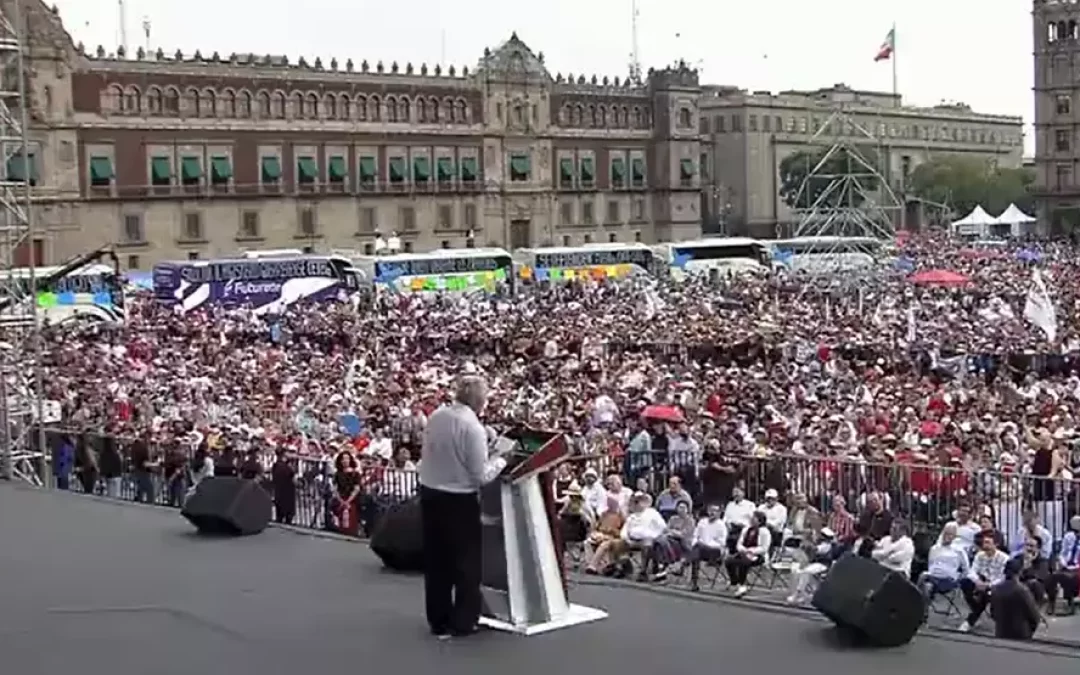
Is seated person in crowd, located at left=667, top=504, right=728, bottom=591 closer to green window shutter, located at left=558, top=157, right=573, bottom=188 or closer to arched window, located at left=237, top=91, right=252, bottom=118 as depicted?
arched window, located at left=237, top=91, right=252, bottom=118

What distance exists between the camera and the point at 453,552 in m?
7.13

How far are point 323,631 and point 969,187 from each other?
111073 millimetres

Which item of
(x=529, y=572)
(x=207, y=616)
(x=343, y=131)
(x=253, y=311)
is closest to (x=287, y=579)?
(x=207, y=616)

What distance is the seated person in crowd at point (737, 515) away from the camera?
13.9 m

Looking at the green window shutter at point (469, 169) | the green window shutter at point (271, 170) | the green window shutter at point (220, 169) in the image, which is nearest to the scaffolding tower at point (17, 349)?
the green window shutter at point (220, 169)

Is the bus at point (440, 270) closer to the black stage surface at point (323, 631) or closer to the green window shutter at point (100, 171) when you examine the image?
the green window shutter at point (100, 171)

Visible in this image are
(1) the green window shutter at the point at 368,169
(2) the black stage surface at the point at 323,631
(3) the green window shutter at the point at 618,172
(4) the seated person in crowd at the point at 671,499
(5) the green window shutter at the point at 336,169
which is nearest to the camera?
(2) the black stage surface at the point at 323,631

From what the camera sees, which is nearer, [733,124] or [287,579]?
[287,579]

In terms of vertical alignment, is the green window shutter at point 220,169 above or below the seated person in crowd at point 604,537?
above

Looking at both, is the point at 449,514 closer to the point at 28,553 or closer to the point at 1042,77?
the point at 28,553

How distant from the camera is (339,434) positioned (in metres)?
21.6

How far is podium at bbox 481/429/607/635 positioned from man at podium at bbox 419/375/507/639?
6.2 inches

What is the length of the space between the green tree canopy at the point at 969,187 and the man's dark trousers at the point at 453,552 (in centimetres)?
10904

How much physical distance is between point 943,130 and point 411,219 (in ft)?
226
